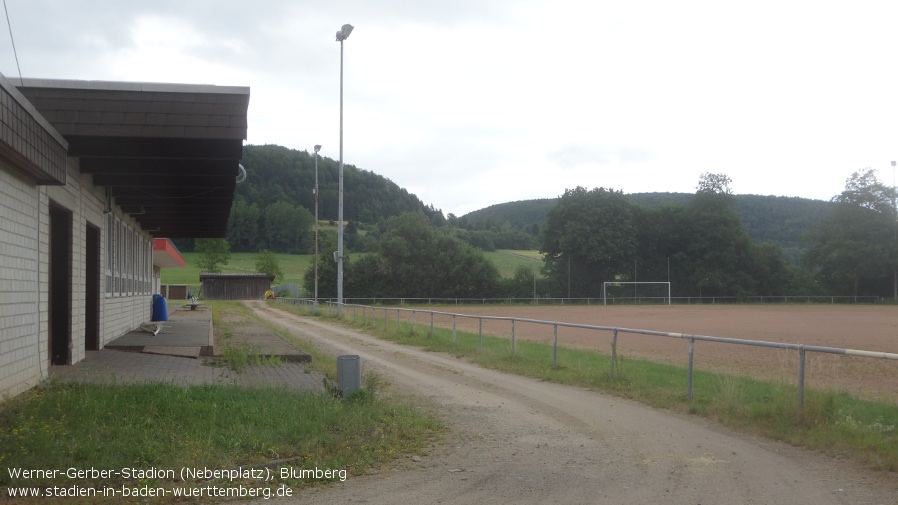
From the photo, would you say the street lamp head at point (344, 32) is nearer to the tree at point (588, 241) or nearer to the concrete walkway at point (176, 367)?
the concrete walkway at point (176, 367)

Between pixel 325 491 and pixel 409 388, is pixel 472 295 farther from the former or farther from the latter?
pixel 325 491

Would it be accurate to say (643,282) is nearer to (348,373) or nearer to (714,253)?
(714,253)

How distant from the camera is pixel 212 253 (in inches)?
3228

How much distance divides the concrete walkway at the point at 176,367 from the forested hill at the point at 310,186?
7344cm

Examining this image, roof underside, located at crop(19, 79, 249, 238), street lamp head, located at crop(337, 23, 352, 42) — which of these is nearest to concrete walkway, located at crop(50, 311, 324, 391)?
roof underside, located at crop(19, 79, 249, 238)

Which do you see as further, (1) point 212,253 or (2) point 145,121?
(1) point 212,253

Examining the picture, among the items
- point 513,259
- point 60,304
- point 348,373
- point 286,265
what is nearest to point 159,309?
point 60,304

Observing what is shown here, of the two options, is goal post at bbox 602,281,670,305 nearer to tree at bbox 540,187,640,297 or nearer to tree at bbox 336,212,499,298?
tree at bbox 540,187,640,297

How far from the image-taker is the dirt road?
648 cm

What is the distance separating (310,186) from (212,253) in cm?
2509

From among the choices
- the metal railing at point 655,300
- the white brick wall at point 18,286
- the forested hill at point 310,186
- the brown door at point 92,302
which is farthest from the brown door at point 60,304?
the forested hill at point 310,186

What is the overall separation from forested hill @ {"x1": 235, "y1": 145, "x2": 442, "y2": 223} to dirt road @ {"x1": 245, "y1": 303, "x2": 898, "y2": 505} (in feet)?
267

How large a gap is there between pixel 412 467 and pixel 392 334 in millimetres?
18450

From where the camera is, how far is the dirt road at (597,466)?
21.3 feet
